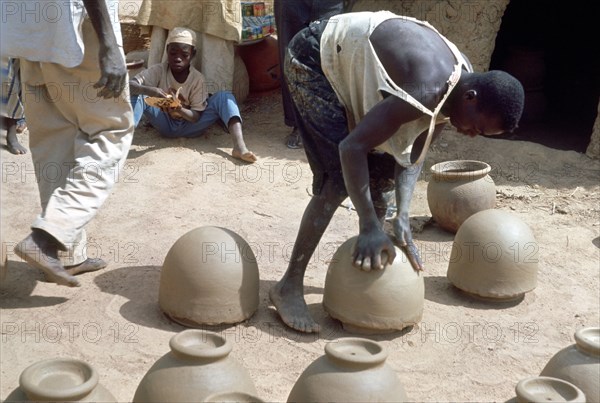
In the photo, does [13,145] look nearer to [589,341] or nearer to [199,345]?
[199,345]

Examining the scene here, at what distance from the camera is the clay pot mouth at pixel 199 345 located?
2842 mm

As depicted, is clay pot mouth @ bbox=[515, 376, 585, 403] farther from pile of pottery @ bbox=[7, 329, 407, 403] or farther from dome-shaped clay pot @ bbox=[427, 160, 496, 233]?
dome-shaped clay pot @ bbox=[427, 160, 496, 233]

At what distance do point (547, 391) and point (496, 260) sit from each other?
193 centimetres

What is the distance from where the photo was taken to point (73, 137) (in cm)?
452

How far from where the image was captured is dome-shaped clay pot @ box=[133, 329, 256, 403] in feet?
9.25

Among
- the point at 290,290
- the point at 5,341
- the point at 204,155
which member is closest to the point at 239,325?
the point at 290,290

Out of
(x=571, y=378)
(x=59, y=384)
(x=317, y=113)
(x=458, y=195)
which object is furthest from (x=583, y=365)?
(x=458, y=195)

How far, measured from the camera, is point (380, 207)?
14.6 feet

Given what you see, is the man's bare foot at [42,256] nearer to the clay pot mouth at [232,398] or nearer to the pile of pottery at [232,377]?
the pile of pottery at [232,377]

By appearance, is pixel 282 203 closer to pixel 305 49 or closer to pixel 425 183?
pixel 425 183

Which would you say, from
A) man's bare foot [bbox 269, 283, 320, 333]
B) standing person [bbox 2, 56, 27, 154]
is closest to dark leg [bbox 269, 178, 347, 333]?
man's bare foot [bbox 269, 283, 320, 333]

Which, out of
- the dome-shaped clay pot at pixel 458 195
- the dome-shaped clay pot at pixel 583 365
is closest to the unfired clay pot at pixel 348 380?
the dome-shaped clay pot at pixel 583 365

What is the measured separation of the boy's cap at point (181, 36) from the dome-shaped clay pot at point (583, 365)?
520 centimetres

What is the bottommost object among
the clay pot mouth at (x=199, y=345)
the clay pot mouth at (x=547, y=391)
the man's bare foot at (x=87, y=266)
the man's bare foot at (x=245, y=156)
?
the man's bare foot at (x=245, y=156)
